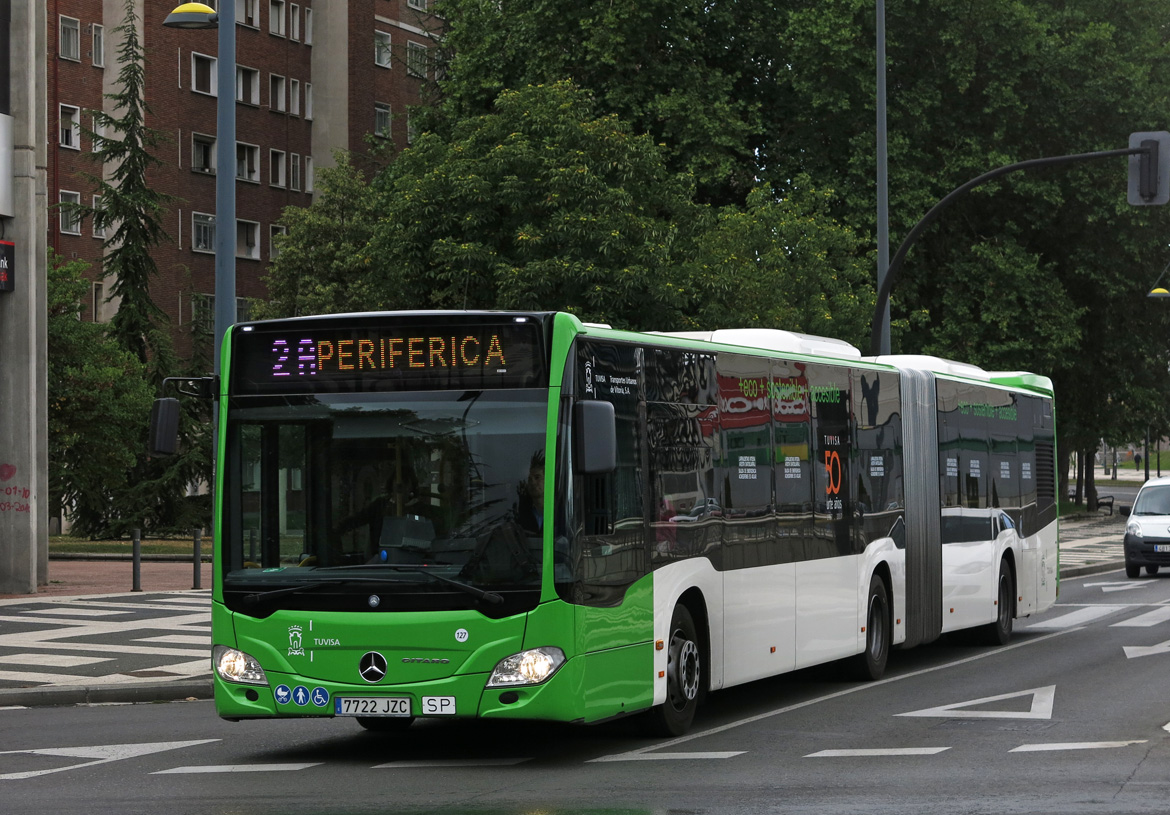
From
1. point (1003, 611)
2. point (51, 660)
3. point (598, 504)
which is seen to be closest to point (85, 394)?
point (51, 660)

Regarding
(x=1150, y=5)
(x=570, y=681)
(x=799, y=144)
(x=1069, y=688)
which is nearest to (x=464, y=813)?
(x=570, y=681)

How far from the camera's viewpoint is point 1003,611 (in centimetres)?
1980

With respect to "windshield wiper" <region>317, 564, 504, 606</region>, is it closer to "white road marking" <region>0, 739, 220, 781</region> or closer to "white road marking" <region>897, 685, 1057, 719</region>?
"white road marking" <region>0, 739, 220, 781</region>

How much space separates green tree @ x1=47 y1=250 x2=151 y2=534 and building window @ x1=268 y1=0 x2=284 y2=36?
26.0m

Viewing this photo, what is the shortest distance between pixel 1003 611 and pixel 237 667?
11230 millimetres

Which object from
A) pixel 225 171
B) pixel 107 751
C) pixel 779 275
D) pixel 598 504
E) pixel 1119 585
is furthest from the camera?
pixel 1119 585

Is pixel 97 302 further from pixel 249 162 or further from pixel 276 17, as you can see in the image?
pixel 276 17

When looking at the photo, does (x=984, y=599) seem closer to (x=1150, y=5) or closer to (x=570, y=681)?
(x=570, y=681)

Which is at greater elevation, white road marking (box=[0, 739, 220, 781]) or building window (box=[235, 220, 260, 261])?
building window (box=[235, 220, 260, 261])

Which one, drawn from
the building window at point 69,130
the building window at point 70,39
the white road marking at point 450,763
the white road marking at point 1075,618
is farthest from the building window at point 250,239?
the white road marking at point 450,763

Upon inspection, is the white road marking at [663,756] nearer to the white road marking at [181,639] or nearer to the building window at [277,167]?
the white road marking at [181,639]

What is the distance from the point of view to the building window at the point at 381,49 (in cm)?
6588

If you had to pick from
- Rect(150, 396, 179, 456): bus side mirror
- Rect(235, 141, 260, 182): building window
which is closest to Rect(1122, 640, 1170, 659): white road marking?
Rect(150, 396, 179, 456): bus side mirror

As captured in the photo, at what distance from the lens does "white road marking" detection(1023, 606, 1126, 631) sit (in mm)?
21859
